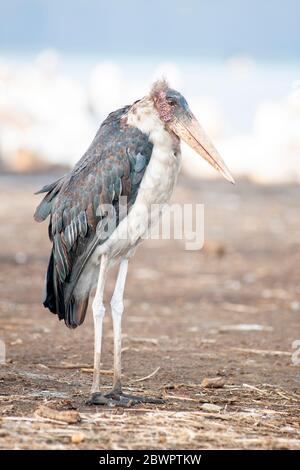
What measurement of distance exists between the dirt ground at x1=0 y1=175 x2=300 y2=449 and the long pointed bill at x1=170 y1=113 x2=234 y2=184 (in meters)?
1.18

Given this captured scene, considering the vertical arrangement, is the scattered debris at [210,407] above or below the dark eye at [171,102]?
below

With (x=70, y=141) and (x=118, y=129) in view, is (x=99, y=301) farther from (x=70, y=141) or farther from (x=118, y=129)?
(x=70, y=141)

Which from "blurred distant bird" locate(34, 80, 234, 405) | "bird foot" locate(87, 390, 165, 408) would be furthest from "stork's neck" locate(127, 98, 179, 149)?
"bird foot" locate(87, 390, 165, 408)

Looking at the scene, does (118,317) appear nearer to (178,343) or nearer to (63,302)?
(63,302)

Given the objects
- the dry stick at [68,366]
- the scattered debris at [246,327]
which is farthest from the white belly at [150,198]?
the scattered debris at [246,327]

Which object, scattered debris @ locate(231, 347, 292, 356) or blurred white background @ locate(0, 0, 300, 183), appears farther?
blurred white background @ locate(0, 0, 300, 183)

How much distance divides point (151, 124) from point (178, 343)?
2412mm

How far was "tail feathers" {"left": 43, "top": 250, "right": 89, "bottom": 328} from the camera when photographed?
6340 millimetres

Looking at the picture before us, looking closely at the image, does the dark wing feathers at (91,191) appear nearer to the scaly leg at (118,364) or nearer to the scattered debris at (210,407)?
the scaly leg at (118,364)

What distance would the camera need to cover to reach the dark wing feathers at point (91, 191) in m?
5.96

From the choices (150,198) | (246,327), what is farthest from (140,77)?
(150,198)

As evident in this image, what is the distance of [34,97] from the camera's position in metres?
20.7

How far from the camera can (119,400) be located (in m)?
5.90

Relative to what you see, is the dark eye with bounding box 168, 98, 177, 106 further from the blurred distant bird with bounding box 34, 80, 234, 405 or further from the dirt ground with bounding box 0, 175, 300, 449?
the dirt ground with bounding box 0, 175, 300, 449
